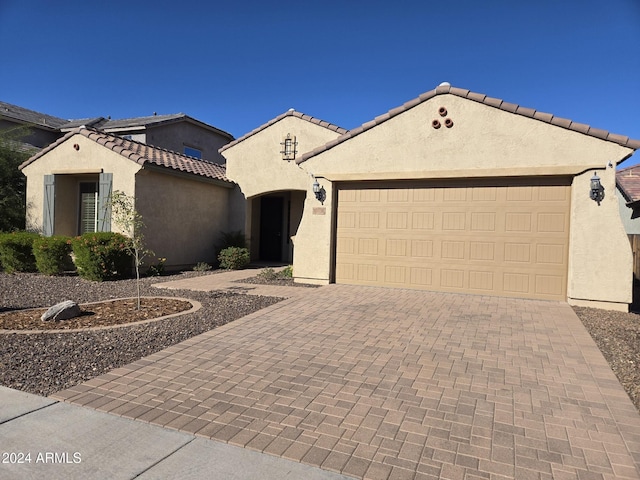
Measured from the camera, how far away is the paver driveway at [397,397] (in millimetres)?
3002

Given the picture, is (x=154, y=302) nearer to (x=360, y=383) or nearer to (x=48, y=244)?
(x=360, y=383)

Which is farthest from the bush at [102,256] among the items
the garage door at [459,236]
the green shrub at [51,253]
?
the garage door at [459,236]

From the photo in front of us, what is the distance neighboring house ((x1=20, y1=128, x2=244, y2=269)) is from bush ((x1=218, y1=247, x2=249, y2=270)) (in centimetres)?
97

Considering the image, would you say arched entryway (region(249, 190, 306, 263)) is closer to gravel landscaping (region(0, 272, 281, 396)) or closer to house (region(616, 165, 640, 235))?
gravel landscaping (region(0, 272, 281, 396))

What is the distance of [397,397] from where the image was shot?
13.1ft

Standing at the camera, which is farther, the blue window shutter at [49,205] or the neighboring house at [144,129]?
the neighboring house at [144,129]

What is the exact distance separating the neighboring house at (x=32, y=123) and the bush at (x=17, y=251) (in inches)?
402

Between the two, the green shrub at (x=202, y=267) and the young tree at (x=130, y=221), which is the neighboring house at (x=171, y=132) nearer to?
the green shrub at (x=202, y=267)

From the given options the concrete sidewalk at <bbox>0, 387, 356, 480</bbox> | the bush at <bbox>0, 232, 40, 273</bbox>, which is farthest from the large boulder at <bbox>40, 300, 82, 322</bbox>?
the bush at <bbox>0, 232, 40, 273</bbox>

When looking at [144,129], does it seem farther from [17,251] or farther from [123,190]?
[17,251]

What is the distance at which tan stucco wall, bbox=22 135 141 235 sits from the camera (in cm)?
1235

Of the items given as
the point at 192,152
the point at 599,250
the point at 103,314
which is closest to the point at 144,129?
the point at 192,152

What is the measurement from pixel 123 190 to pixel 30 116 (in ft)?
51.5

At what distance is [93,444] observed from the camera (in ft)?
10.00
